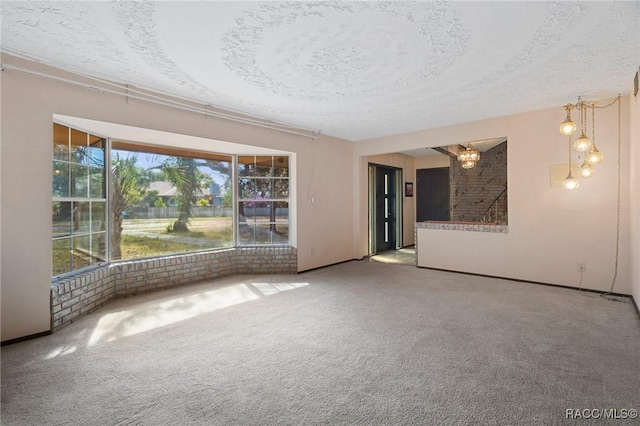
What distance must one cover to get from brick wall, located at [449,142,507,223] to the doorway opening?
1.44 m

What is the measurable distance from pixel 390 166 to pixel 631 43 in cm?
550

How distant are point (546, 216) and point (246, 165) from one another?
494 cm

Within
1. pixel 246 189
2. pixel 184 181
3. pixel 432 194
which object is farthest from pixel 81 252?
pixel 432 194

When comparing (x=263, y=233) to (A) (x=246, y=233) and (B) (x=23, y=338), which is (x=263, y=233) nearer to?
(A) (x=246, y=233)

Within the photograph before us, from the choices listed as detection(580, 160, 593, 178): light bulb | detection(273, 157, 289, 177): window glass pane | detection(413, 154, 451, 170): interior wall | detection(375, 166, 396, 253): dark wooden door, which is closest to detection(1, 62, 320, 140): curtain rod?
detection(273, 157, 289, 177): window glass pane

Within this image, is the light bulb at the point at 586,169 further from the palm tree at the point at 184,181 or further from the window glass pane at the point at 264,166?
the palm tree at the point at 184,181

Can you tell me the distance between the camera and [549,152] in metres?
4.63

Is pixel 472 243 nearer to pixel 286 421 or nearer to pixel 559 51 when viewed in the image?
pixel 559 51

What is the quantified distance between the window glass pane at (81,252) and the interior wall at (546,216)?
5.57 metres

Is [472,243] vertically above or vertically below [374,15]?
below

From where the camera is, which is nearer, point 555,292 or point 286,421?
point 286,421

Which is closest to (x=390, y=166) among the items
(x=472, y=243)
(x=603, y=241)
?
(x=472, y=243)

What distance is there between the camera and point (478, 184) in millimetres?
8102

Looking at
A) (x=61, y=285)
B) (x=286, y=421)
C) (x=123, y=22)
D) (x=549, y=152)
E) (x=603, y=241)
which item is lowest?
(x=286, y=421)
